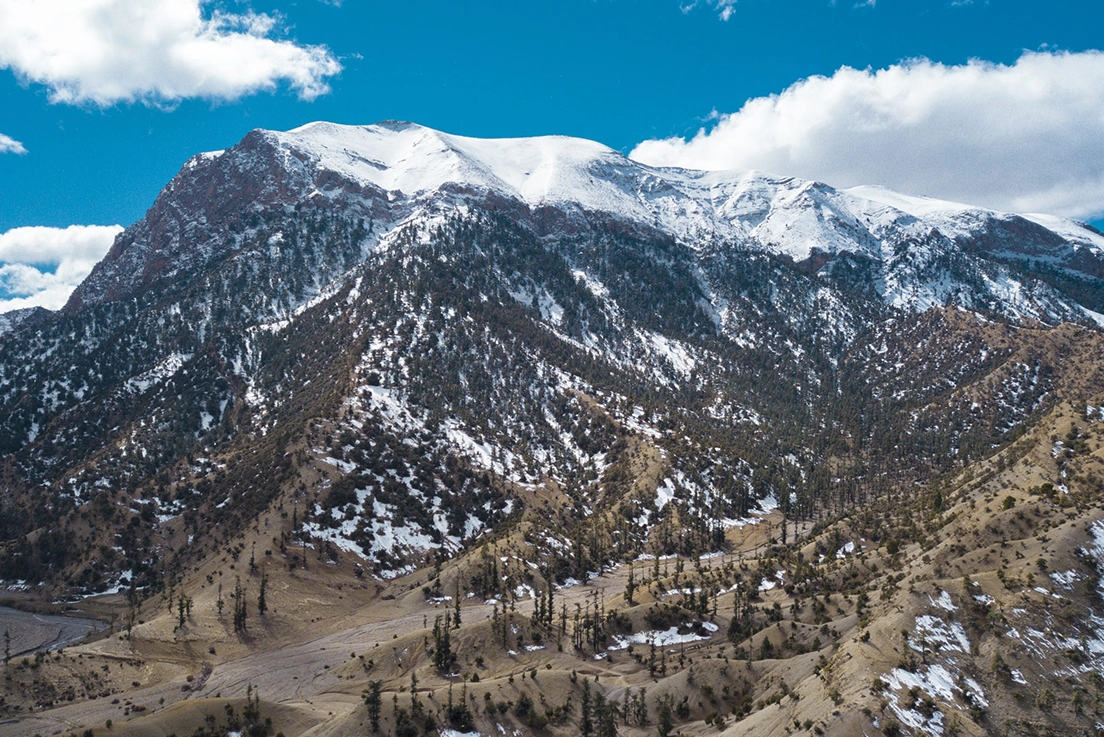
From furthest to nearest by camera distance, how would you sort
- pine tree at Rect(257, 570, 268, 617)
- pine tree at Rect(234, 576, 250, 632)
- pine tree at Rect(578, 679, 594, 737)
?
pine tree at Rect(257, 570, 268, 617) < pine tree at Rect(234, 576, 250, 632) < pine tree at Rect(578, 679, 594, 737)

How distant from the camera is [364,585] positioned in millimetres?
171750

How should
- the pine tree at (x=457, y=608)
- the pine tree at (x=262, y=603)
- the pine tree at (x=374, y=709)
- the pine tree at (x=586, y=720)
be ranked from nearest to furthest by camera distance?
the pine tree at (x=374, y=709) < the pine tree at (x=586, y=720) < the pine tree at (x=457, y=608) < the pine tree at (x=262, y=603)

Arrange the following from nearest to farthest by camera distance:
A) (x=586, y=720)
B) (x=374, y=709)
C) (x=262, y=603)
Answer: (x=374, y=709) < (x=586, y=720) < (x=262, y=603)

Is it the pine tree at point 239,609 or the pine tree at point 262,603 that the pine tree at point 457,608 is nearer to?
the pine tree at point 262,603

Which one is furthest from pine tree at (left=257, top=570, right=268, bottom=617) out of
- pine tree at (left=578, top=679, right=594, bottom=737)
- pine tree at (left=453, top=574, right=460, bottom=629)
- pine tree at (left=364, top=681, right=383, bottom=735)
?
pine tree at (left=578, top=679, right=594, bottom=737)

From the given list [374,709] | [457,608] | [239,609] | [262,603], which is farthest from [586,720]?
[262,603]

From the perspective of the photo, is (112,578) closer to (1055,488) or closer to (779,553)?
(779,553)

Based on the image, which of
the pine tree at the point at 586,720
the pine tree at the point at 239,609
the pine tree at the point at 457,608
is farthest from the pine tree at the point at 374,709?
the pine tree at the point at 239,609

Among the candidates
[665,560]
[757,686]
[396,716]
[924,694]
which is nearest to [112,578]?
[396,716]

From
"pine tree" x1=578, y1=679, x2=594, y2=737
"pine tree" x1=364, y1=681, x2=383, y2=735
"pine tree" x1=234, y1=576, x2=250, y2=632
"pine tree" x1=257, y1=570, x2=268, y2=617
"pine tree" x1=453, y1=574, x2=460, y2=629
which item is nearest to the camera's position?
"pine tree" x1=364, y1=681, x2=383, y2=735

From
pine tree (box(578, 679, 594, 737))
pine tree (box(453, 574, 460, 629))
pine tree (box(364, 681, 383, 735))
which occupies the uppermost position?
pine tree (box(453, 574, 460, 629))

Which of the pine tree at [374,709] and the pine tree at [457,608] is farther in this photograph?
the pine tree at [457,608]

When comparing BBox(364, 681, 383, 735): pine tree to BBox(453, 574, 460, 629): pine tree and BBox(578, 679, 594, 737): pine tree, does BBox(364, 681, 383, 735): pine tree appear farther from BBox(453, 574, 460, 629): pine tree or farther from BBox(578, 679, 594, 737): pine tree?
BBox(453, 574, 460, 629): pine tree

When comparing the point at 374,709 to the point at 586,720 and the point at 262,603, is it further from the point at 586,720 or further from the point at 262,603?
the point at 262,603
